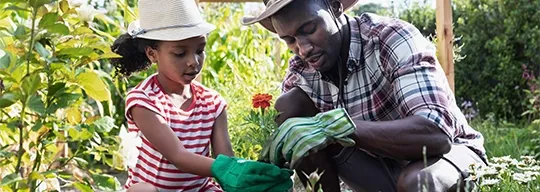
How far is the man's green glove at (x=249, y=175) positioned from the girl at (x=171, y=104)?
120mm

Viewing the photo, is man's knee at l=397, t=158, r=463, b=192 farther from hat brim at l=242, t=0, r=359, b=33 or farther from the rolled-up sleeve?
hat brim at l=242, t=0, r=359, b=33

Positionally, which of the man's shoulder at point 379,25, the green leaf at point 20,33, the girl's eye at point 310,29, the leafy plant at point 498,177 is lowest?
the leafy plant at point 498,177

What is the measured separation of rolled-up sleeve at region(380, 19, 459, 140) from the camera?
291 cm

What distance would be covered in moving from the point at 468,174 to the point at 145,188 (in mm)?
1043

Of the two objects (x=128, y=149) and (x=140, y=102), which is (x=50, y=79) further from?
(x=140, y=102)

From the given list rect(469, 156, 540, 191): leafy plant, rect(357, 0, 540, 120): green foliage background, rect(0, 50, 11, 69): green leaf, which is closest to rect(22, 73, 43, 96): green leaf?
rect(0, 50, 11, 69): green leaf

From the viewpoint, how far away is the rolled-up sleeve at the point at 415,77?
2.91m

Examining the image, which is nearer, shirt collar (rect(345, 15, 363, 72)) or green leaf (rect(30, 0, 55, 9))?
green leaf (rect(30, 0, 55, 9))

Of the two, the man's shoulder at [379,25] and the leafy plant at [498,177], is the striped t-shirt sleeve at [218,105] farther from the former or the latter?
the leafy plant at [498,177]

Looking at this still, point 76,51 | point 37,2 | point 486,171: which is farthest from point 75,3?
point 486,171

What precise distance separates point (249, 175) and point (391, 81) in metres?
0.65

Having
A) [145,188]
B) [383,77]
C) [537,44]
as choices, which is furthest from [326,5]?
[537,44]

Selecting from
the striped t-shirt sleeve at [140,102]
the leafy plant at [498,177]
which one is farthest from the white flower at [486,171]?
the striped t-shirt sleeve at [140,102]

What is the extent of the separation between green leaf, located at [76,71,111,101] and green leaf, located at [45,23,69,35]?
27cm
